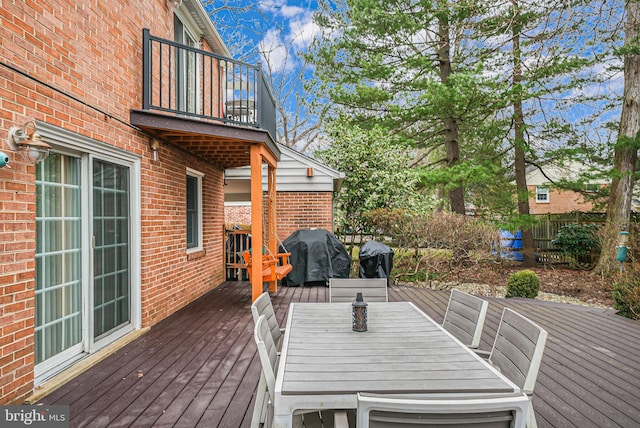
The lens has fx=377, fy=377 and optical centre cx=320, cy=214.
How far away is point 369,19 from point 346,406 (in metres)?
10.6

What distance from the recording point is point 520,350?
206cm

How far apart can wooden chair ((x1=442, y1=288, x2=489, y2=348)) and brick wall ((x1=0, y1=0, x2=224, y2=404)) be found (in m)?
3.23

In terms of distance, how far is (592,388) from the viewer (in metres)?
3.06

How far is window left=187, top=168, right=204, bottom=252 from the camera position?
678 centimetres

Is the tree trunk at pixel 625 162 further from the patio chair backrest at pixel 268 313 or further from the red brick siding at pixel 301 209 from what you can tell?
the patio chair backrest at pixel 268 313

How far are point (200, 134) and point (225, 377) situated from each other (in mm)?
3032

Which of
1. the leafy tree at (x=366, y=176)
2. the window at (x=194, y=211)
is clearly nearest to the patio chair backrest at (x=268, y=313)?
the window at (x=194, y=211)

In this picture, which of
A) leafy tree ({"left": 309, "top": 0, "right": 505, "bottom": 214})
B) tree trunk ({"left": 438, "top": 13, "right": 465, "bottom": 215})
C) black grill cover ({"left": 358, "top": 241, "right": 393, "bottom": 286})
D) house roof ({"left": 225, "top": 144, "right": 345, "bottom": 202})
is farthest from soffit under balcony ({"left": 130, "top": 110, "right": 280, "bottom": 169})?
tree trunk ({"left": 438, "top": 13, "right": 465, "bottom": 215})

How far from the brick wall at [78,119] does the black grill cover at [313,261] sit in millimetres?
2309

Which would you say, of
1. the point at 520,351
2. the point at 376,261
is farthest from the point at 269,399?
the point at 376,261

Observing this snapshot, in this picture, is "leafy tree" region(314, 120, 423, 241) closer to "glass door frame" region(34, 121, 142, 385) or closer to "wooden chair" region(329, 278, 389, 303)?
"wooden chair" region(329, 278, 389, 303)

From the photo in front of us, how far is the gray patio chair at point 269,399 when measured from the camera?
5.94ft

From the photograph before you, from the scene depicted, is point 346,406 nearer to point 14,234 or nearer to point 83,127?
point 14,234

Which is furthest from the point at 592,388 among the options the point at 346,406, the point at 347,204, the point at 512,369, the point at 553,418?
the point at 347,204
